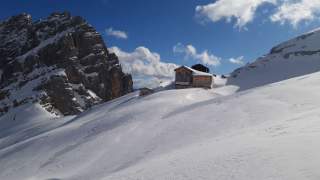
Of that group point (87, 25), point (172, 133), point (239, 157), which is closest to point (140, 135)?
point (172, 133)

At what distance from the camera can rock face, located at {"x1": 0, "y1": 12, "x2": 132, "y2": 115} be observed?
12106cm

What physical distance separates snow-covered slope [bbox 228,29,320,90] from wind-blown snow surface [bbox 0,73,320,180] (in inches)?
1309

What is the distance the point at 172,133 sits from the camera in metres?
35.5

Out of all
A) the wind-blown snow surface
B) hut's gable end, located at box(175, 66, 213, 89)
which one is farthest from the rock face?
the wind-blown snow surface

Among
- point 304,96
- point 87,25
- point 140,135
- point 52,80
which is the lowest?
point 140,135

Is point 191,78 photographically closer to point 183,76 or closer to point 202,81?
point 183,76

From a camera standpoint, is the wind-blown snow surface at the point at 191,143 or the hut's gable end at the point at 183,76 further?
the hut's gable end at the point at 183,76

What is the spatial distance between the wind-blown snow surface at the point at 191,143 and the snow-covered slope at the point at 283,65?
109 ft

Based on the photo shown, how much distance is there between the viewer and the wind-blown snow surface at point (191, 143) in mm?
18875

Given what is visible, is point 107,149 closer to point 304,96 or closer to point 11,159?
point 11,159

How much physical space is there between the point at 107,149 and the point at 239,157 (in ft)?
56.2

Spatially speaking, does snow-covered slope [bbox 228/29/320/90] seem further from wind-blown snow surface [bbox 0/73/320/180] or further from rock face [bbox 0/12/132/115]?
rock face [bbox 0/12/132/115]

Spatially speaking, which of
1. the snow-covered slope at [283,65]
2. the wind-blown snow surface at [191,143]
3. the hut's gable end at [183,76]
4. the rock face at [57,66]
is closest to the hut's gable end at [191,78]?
the hut's gable end at [183,76]

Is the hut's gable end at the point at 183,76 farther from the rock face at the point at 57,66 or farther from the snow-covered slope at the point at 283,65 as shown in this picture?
the rock face at the point at 57,66
